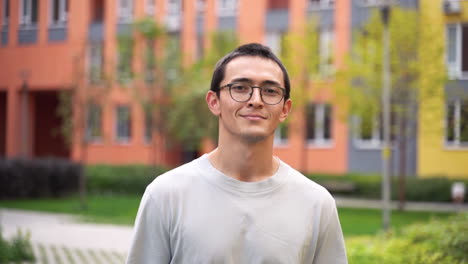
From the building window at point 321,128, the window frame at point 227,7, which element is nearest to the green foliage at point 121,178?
the building window at point 321,128

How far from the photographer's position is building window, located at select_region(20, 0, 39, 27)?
27134 millimetres

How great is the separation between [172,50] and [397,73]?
474 inches

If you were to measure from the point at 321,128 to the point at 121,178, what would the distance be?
10.1 meters

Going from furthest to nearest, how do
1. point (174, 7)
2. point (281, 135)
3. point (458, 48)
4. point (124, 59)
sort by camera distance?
point (174, 7)
point (124, 59)
point (281, 135)
point (458, 48)

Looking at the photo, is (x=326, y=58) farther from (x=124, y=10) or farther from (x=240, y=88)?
(x=240, y=88)

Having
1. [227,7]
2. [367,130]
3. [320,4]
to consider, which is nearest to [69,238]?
[367,130]

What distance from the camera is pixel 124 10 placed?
3956cm

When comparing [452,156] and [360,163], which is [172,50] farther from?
[452,156]

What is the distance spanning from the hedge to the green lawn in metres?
4.99

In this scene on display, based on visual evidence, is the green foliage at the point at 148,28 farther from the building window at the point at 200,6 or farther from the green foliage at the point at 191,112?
the green foliage at the point at 191,112

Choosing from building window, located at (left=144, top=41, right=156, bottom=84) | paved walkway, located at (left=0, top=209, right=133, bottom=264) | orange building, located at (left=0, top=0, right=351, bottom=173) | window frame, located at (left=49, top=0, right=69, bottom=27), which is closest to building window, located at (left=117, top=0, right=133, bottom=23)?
orange building, located at (left=0, top=0, right=351, bottom=173)

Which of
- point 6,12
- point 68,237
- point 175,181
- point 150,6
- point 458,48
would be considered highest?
point 150,6

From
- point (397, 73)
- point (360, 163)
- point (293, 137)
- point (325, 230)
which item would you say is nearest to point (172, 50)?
point (293, 137)

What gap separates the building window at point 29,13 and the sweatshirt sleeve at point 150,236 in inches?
975
